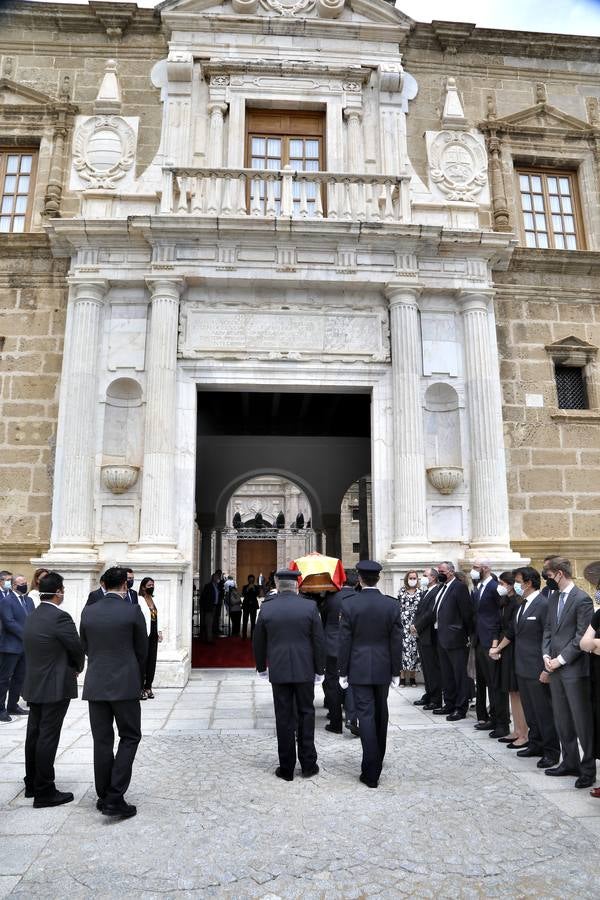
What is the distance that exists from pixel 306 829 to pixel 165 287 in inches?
327

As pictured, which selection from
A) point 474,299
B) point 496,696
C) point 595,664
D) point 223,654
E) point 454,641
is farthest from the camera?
point 223,654

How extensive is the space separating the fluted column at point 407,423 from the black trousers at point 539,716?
12.9 feet

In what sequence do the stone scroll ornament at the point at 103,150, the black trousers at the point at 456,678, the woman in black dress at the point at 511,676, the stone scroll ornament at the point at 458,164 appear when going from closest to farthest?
the woman in black dress at the point at 511,676
the black trousers at the point at 456,678
the stone scroll ornament at the point at 103,150
the stone scroll ornament at the point at 458,164

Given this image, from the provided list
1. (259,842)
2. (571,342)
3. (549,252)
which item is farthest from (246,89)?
(259,842)

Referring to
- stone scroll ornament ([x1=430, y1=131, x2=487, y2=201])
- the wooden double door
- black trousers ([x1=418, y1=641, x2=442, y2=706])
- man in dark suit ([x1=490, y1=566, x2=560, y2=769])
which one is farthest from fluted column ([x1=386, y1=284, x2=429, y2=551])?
the wooden double door

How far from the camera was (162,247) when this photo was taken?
10.6m

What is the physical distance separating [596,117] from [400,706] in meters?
11.7

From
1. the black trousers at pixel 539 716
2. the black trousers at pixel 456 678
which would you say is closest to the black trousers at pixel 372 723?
the black trousers at pixel 539 716

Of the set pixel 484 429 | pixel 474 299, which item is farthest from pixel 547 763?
pixel 474 299

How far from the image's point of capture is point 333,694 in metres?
6.86

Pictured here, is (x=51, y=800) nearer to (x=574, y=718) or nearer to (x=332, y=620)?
(x=332, y=620)

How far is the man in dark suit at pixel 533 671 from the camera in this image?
5676 millimetres

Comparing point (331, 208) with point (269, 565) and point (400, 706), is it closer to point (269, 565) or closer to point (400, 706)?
point (400, 706)

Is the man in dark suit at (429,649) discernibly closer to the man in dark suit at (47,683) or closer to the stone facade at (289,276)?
the stone facade at (289,276)
